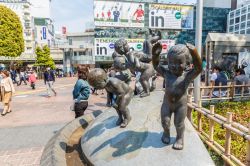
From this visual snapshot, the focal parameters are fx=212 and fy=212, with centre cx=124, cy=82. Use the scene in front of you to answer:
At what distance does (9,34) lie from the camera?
2505 centimetres

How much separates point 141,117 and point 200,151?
3.27 feet

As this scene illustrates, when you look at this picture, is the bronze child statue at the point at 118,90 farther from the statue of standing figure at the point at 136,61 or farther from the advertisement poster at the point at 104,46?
the advertisement poster at the point at 104,46

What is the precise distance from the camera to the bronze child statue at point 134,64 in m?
3.43

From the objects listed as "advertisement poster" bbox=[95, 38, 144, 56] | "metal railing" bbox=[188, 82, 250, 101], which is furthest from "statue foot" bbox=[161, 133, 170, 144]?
"advertisement poster" bbox=[95, 38, 144, 56]

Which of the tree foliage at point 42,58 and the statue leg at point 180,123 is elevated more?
the tree foliage at point 42,58

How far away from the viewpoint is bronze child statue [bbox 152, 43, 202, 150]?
2.11 meters

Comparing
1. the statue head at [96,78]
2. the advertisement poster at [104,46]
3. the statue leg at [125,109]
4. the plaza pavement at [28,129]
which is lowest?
the plaza pavement at [28,129]

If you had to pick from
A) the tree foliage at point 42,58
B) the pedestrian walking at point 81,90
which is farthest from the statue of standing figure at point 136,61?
the tree foliage at point 42,58

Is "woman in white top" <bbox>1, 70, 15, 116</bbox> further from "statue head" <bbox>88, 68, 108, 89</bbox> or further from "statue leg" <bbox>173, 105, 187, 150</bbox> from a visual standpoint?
"statue leg" <bbox>173, 105, 187, 150</bbox>

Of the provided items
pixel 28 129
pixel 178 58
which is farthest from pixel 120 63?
pixel 28 129

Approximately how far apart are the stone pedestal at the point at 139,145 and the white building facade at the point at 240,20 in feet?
137

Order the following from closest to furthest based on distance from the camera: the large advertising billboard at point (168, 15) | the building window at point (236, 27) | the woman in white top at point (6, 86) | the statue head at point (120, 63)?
1. the statue head at point (120, 63)
2. the woman in white top at point (6, 86)
3. the large advertising billboard at point (168, 15)
4. the building window at point (236, 27)

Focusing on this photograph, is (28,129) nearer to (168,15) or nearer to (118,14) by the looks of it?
(118,14)

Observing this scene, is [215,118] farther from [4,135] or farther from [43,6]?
[43,6]
